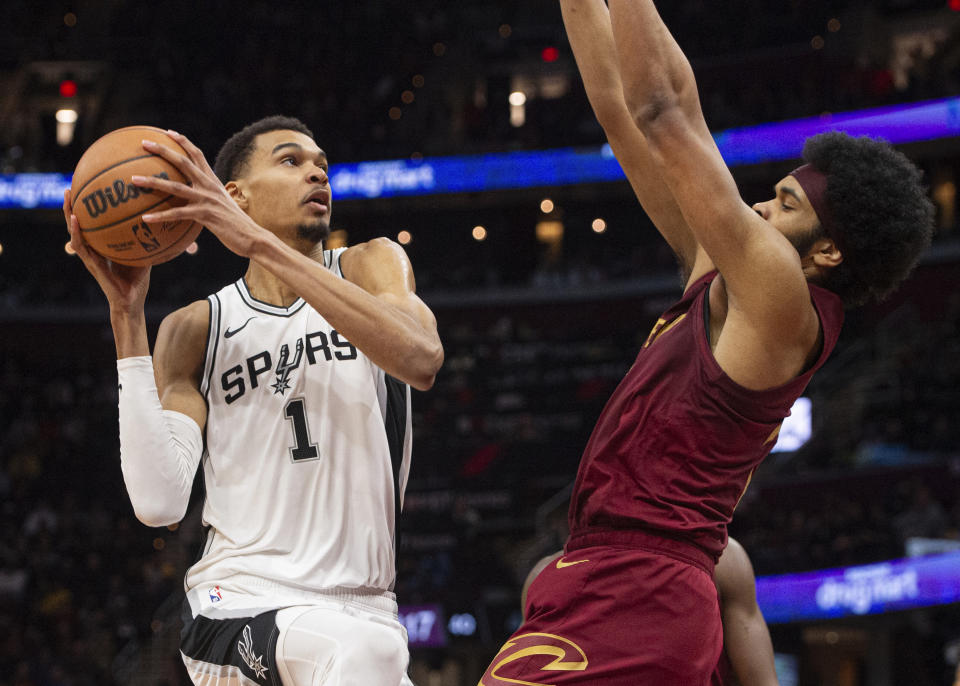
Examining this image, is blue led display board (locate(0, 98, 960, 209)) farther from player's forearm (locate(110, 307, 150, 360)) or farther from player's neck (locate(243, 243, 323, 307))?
player's forearm (locate(110, 307, 150, 360))

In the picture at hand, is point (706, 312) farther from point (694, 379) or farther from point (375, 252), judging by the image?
point (375, 252)

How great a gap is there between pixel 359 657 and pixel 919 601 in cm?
1477

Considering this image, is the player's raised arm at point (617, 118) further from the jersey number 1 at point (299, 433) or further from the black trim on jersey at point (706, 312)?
the jersey number 1 at point (299, 433)

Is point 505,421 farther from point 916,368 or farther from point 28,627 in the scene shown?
point 28,627

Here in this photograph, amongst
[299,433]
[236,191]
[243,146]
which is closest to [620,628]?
[299,433]

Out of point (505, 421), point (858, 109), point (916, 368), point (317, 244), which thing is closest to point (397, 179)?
point (505, 421)

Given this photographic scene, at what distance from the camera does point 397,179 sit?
2369 cm

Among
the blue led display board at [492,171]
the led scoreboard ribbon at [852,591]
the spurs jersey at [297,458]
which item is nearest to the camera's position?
the spurs jersey at [297,458]

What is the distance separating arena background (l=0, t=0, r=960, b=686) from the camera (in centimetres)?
1609

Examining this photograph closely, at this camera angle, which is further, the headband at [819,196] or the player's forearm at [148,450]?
the player's forearm at [148,450]

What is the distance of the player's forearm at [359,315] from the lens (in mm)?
2945

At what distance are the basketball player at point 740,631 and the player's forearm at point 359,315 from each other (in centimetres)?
85

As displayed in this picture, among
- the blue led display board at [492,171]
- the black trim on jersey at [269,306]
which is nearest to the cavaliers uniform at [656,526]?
the black trim on jersey at [269,306]

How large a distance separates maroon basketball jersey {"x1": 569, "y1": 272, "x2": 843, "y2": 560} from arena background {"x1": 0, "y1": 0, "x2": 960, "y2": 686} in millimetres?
13106
